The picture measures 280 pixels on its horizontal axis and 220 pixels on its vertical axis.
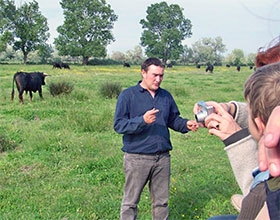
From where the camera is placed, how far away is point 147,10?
7325 cm

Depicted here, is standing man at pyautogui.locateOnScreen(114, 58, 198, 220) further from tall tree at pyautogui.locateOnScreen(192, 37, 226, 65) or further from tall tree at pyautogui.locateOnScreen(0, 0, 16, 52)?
tall tree at pyautogui.locateOnScreen(192, 37, 226, 65)

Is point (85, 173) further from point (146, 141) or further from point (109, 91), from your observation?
point (109, 91)

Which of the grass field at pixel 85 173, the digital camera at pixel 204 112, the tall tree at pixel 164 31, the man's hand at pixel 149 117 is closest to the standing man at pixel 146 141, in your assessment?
the man's hand at pixel 149 117

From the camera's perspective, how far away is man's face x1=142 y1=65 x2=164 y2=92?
3.69 metres

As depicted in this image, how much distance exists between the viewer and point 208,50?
9469 cm

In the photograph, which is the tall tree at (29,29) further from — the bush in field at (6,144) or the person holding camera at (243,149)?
the person holding camera at (243,149)

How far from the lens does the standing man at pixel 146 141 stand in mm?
3592

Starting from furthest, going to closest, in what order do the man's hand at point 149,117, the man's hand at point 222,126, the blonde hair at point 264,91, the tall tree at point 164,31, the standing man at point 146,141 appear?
the tall tree at point 164,31
the standing man at point 146,141
the man's hand at point 149,117
the man's hand at point 222,126
the blonde hair at point 264,91

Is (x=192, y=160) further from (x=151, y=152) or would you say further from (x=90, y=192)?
(x=151, y=152)

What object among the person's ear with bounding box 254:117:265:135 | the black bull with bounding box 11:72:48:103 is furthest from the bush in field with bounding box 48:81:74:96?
the person's ear with bounding box 254:117:265:135

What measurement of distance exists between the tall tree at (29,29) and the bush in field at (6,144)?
5383 centimetres

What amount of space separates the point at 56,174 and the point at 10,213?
1.35 m

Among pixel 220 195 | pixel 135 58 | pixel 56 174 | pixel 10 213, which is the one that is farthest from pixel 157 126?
pixel 135 58

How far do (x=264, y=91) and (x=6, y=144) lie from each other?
6.47 meters
